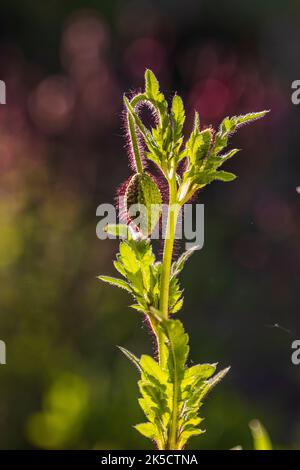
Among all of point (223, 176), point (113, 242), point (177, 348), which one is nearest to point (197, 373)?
point (177, 348)

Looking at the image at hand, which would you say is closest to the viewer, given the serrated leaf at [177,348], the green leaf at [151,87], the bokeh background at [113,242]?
the serrated leaf at [177,348]

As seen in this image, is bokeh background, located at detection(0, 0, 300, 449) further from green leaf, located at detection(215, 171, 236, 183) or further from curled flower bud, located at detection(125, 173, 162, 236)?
green leaf, located at detection(215, 171, 236, 183)

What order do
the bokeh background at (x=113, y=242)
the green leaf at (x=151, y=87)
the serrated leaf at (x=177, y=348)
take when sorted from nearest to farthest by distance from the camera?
the serrated leaf at (x=177, y=348) → the green leaf at (x=151, y=87) → the bokeh background at (x=113, y=242)

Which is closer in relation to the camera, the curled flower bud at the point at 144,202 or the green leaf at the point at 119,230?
the green leaf at the point at 119,230

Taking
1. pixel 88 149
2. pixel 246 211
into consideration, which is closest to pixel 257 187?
pixel 246 211

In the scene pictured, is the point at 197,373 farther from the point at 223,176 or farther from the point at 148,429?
the point at 223,176

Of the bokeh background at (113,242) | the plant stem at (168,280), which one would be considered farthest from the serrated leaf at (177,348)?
the bokeh background at (113,242)

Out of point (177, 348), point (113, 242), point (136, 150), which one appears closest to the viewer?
point (177, 348)

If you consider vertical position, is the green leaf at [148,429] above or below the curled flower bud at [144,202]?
below

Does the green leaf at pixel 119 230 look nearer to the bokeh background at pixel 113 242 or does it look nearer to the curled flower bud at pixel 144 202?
the curled flower bud at pixel 144 202

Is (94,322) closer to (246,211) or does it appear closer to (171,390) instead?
(246,211)
